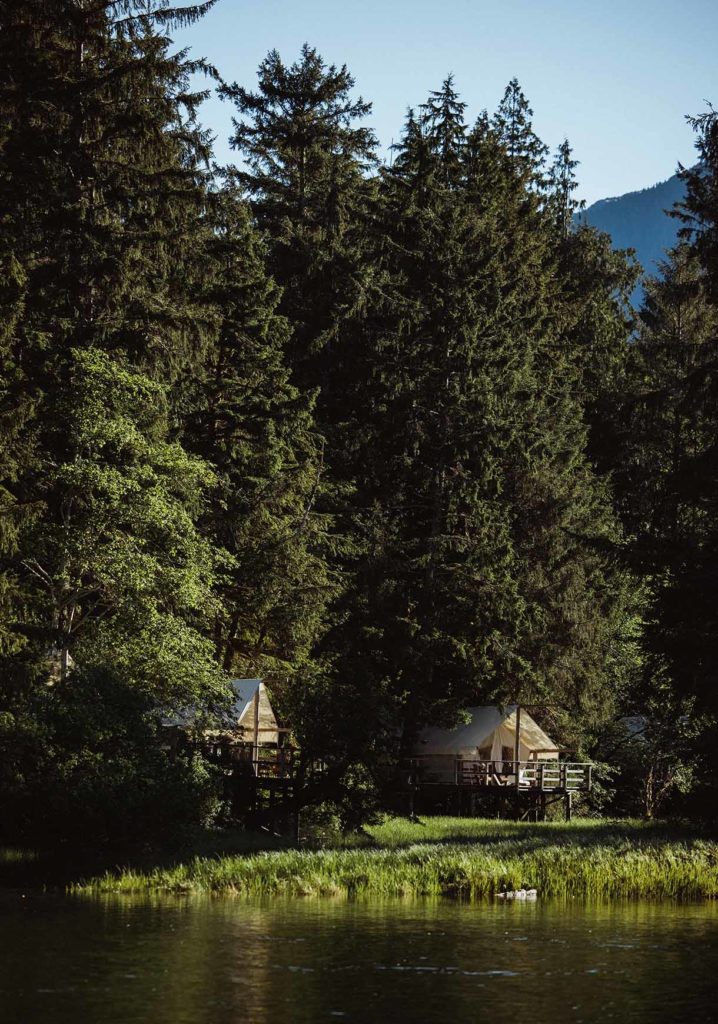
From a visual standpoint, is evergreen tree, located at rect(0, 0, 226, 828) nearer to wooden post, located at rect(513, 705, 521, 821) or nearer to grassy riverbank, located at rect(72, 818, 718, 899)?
grassy riverbank, located at rect(72, 818, 718, 899)

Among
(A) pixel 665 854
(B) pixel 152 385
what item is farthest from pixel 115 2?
(A) pixel 665 854

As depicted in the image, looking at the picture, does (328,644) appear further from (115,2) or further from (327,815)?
(115,2)

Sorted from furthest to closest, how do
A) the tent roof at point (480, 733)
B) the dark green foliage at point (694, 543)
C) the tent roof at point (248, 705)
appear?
the tent roof at point (480, 733), the tent roof at point (248, 705), the dark green foliage at point (694, 543)

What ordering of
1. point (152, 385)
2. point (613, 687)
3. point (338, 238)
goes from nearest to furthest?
point (152, 385) < point (613, 687) < point (338, 238)

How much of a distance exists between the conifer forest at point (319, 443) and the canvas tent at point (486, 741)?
0.83 metres

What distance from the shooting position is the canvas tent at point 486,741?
1882 inches

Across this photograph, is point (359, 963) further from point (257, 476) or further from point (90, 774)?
point (257, 476)

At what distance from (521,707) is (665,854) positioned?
23.3 metres

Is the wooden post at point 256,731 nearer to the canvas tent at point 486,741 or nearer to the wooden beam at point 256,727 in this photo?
the wooden beam at point 256,727

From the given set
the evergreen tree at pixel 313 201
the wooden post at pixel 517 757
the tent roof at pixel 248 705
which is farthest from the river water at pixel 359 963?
the evergreen tree at pixel 313 201

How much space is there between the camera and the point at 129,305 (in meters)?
33.8

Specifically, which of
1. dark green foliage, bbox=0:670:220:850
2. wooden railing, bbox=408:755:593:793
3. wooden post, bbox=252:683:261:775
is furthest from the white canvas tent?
dark green foliage, bbox=0:670:220:850

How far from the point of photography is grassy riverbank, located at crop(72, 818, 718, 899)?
885 inches

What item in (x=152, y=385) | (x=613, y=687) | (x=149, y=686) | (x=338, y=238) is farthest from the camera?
(x=338, y=238)
